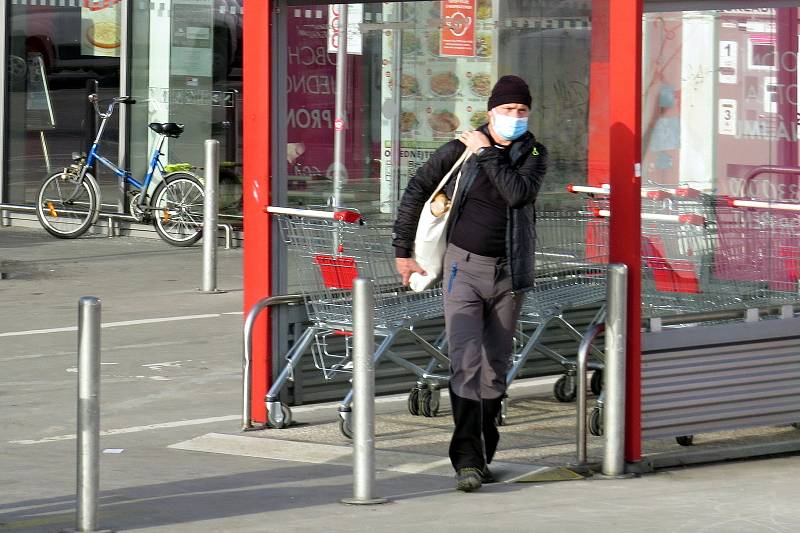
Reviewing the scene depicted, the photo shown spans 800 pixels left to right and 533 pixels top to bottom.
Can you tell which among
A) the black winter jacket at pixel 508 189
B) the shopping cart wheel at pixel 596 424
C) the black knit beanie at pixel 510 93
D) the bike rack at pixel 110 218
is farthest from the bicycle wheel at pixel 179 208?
the black knit beanie at pixel 510 93

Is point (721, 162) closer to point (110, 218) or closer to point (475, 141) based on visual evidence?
point (475, 141)

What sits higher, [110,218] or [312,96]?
[312,96]

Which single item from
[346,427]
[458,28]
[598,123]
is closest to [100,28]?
[458,28]

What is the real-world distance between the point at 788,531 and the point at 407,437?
2539 millimetres

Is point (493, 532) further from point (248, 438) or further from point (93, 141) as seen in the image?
point (93, 141)

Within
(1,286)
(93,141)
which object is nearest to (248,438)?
(1,286)

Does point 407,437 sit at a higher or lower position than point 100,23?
lower

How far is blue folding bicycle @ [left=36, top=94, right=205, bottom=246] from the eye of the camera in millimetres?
16141

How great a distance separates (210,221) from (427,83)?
4279mm

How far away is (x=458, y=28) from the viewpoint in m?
9.41

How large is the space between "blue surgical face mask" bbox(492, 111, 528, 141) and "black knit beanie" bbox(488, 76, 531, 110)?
6 centimetres

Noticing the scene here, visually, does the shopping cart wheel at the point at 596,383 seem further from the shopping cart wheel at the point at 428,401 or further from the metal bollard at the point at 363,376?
the metal bollard at the point at 363,376

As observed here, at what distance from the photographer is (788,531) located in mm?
6191

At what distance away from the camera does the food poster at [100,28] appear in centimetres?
1759
